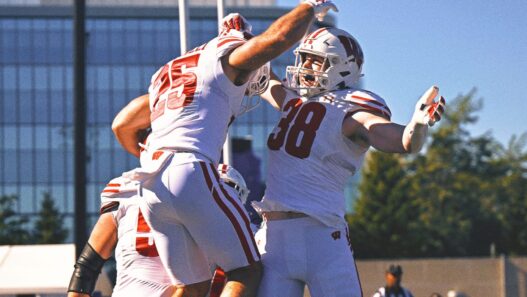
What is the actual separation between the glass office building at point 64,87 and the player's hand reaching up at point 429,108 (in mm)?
47479

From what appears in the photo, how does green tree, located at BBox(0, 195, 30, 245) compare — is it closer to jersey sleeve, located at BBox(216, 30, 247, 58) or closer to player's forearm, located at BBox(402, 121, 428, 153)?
jersey sleeve, located at BBox(216, 30, 247, 58)

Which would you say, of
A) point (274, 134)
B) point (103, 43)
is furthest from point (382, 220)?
point (274, 134)

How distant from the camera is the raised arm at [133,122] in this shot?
219 inches

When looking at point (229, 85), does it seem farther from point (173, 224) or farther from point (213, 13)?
point (213, 13)

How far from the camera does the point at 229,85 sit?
16.5ft

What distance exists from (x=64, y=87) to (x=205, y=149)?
51.6 meters

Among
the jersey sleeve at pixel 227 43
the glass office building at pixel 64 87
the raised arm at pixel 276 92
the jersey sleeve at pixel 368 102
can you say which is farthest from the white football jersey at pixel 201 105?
the glass office building at pixel 64 87

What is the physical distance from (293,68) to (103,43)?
49.9 meters

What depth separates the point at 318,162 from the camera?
5348 millimetres

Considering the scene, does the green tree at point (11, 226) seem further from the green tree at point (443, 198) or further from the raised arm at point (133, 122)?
the raised arm at point (133, 122)

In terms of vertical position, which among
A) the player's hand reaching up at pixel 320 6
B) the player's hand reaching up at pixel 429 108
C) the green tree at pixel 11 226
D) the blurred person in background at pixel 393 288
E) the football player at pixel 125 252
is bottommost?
the green tree at pixel 11 226

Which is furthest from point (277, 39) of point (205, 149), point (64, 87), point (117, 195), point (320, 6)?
point (64, 87)

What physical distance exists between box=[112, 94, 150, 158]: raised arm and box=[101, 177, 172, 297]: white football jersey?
195mm

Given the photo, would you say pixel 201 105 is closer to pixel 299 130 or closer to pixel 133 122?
pixel 299 130
